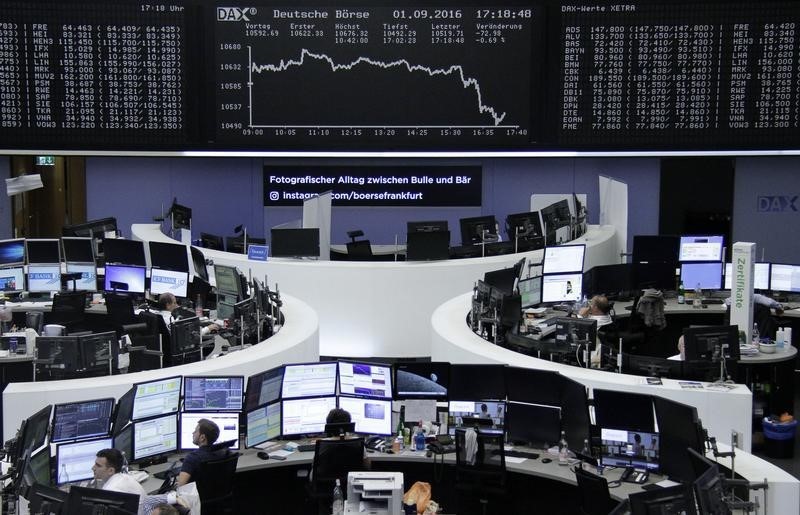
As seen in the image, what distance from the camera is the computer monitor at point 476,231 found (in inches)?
502

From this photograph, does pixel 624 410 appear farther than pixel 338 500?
Yes

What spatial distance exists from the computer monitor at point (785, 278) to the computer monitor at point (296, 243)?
498 cm

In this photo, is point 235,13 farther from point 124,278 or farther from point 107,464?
point 107,464

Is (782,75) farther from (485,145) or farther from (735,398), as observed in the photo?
(735,398)

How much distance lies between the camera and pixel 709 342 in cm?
904

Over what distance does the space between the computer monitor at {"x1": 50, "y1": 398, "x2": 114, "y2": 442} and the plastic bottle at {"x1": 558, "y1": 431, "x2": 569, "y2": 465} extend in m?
3.02

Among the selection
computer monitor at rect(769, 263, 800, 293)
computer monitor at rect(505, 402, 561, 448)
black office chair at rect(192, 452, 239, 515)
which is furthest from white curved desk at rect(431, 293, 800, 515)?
computer monitor at rect(769, 263, 800, 293)

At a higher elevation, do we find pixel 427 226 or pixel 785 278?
pixel 427 226

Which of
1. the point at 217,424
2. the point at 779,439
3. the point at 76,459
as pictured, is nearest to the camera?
the point at 76,459

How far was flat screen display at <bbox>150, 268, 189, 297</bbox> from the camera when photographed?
1209cm

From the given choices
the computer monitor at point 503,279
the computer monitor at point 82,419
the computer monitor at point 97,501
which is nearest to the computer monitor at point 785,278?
the computer monitor at point 503,279

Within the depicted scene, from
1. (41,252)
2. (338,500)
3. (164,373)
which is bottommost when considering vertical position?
(338,500)

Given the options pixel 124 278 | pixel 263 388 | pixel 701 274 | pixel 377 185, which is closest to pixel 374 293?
pixel 124 278

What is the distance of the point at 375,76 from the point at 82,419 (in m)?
7.07
